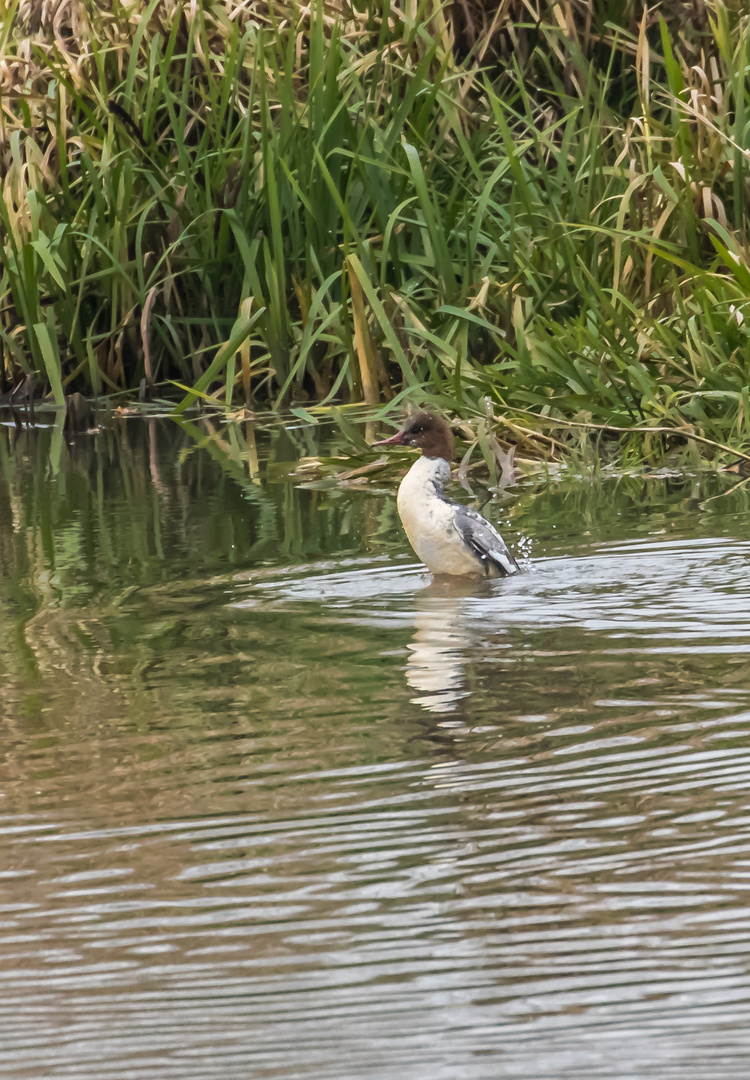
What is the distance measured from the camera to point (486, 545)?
5.66m

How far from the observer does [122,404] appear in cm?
1048

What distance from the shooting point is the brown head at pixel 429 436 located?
6320 mm

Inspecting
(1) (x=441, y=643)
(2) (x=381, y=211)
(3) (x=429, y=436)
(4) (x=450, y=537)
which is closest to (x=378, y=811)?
(1) (x=441, y=643)

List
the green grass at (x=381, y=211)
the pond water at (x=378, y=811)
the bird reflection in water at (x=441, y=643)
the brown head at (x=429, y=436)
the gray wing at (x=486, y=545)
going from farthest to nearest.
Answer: the green grass at (x=381, y=211)
the brown head at (x=429, y=436)
the gray wing at (x=486, y=545)
the bird reflection in water at (x=441, y=643)
the pond water at (x=378, y=811)

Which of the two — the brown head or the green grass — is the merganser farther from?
the green grass

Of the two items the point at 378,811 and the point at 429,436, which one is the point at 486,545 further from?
the point at 378,811

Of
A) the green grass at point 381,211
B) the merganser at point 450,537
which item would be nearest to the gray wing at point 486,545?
the merganser at point 450,537

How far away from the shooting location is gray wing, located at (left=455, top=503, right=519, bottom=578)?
5.66 meters

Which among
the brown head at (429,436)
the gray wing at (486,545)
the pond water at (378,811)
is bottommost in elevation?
the pond water at (378,811)

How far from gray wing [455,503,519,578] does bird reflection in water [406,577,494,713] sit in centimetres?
7

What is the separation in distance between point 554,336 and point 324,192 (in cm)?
196

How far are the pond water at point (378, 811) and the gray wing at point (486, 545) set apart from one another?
0.08 metres

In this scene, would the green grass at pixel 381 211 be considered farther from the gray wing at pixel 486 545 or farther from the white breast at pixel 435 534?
the gray wing at pixel 486 545

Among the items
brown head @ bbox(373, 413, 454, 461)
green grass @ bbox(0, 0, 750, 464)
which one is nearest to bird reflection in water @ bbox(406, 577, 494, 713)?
brown head @ bbox(373, 413, 454, 461)
